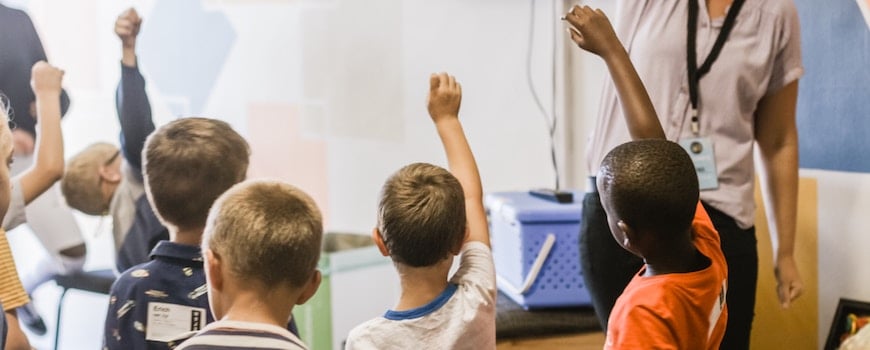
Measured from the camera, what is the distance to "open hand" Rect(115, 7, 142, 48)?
218cm

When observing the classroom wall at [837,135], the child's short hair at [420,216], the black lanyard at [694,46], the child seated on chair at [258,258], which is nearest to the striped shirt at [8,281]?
the child seated on chair at [258,258]

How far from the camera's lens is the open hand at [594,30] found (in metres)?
1.34

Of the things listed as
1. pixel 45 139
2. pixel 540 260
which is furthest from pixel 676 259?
pixel 45 139

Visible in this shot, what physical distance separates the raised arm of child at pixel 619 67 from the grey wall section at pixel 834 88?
3.27 ft

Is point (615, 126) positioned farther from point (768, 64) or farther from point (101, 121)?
point (101, 121)

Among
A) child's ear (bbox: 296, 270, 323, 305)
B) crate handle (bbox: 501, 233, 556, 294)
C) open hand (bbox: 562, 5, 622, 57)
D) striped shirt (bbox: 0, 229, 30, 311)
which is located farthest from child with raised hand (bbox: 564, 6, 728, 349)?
striped shirt (bbox: 0, 229, 30, 311)

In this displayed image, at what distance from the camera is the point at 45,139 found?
2.23 meters

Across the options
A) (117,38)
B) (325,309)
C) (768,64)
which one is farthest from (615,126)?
(117,38)

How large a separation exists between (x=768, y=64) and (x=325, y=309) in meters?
1.54

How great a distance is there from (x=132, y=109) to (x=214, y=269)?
128 cm

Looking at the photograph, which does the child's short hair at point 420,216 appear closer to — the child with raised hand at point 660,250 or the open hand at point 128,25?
the child with raised hand at point 660,250

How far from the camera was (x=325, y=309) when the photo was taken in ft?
8.65

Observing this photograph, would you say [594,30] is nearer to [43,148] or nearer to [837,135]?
[837,135]

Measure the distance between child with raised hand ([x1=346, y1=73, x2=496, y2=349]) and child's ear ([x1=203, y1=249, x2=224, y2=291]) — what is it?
9.3 inches
